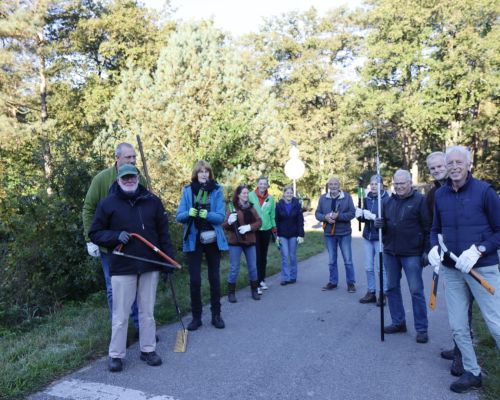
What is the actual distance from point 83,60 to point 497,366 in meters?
28.9

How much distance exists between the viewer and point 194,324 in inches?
223

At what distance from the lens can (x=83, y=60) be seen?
27969 mm

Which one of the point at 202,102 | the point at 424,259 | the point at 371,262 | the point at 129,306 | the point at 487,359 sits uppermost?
the point at 202,102

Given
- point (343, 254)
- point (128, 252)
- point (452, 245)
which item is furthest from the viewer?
point (343, 254)

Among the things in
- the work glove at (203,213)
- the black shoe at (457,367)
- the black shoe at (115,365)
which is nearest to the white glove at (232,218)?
the work glove at (203,213)

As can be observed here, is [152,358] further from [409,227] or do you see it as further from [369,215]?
[369,215]

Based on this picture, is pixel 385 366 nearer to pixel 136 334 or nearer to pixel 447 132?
pixel 136 334

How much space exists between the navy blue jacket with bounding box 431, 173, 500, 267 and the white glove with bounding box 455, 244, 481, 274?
3.7 inches

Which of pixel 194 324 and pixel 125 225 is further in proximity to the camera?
pixel 194 324

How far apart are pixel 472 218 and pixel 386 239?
5.60 ft

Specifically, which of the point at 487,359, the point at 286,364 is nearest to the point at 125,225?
the point at 286,364

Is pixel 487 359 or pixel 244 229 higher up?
pixel 244 229

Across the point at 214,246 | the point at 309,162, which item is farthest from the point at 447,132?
the point at 214,246

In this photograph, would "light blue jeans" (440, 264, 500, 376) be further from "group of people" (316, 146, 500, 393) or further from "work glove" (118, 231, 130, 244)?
"work glove" (118, 231, 130, 244)
